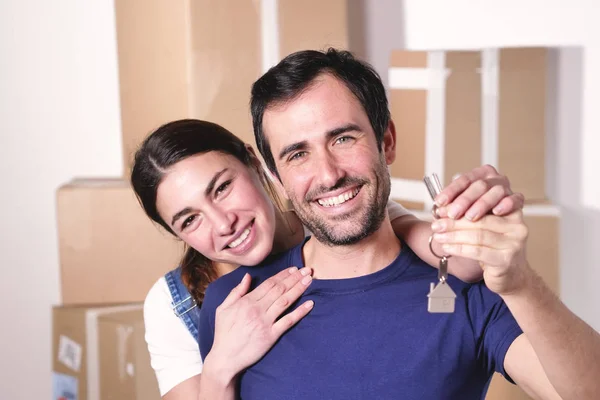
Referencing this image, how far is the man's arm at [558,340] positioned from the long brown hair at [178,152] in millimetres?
779

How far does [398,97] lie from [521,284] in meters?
1.36

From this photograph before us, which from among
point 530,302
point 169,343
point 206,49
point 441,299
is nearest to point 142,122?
point 206,49

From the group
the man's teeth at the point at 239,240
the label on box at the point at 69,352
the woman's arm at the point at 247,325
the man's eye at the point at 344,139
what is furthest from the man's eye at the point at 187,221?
the label on box at the point at 69,352

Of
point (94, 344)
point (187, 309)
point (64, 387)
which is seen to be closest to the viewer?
point (187, 309)

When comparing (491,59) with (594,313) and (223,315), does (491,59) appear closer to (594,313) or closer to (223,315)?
(594,313)

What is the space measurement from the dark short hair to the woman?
0.60 feet

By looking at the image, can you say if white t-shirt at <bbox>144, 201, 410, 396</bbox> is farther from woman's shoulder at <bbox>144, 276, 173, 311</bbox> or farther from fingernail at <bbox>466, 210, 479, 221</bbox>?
fingernail at <bbox>466, 210, 479, 221</bbox>

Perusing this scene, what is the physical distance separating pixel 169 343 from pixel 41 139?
1486 mm

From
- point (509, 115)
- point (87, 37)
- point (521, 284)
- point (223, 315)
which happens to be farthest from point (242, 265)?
point (87, 37)

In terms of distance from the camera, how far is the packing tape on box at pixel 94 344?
229 centimetres

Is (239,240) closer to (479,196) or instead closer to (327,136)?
(327,136)

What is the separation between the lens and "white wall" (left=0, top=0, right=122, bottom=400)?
9.34 feet

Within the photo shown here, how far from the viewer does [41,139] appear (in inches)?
114

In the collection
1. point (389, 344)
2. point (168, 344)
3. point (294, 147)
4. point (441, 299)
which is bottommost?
point (168, 344)
